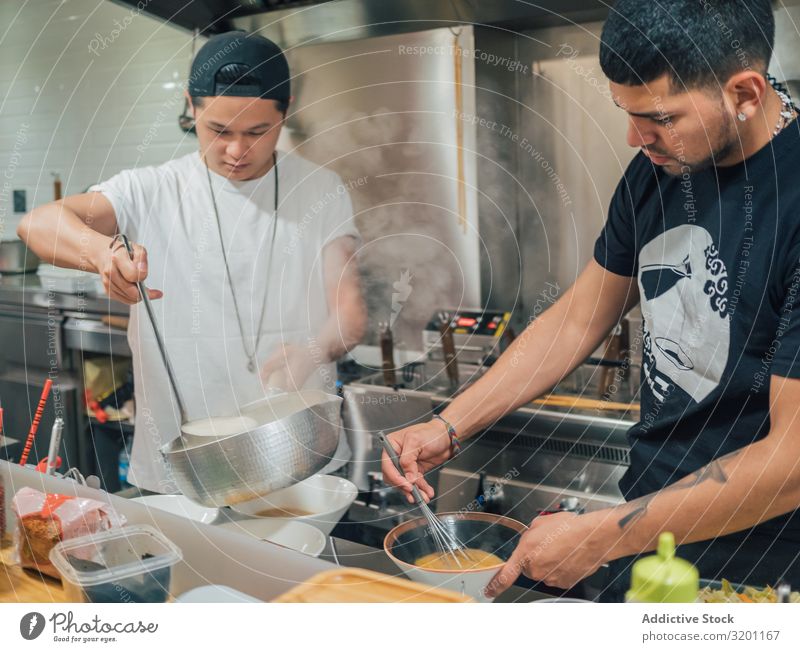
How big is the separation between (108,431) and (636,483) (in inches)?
56.7

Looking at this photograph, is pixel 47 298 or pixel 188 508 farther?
pixel 47 298

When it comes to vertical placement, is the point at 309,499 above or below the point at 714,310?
below

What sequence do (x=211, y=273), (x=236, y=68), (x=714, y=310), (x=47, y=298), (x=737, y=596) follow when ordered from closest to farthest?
1. (x=737, y=596)
2. (x=714, y=310)
3. (x=236, y=68)
4. (x=211, y=273)
5. (x=47, y=298)

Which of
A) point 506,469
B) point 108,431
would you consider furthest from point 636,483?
point 108,431

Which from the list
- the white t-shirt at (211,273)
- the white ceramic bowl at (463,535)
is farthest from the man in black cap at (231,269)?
the white ceramic bowl at (463,535)

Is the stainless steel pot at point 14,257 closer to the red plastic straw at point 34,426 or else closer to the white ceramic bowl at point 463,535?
the red plastic straw at point 34,426

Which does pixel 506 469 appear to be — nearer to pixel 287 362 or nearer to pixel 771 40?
pixel 287 362

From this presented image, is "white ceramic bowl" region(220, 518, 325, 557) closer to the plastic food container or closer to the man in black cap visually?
the plastic food container

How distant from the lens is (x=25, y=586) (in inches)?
24.2

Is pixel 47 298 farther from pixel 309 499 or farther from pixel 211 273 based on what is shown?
pixel 309 499

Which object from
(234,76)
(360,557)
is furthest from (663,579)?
(234,76)

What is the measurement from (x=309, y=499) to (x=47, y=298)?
136 cm

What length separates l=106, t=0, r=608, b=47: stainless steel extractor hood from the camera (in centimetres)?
123

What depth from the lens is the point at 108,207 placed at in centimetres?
97
